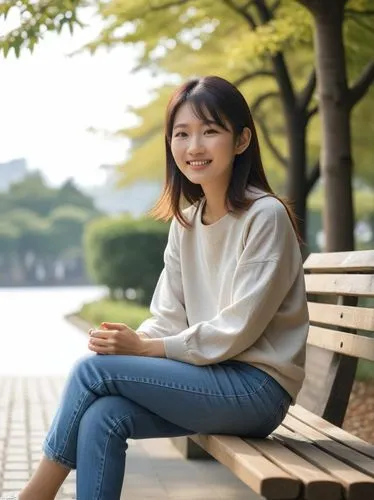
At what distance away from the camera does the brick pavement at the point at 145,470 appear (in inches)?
175

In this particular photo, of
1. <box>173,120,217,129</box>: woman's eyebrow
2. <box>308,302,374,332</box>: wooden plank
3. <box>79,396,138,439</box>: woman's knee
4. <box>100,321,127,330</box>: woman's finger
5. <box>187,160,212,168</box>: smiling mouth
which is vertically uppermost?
<box>173,120,217,129</box>: woman's eyebrow

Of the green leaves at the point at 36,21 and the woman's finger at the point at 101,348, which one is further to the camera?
the green leaves at the point at 36,21

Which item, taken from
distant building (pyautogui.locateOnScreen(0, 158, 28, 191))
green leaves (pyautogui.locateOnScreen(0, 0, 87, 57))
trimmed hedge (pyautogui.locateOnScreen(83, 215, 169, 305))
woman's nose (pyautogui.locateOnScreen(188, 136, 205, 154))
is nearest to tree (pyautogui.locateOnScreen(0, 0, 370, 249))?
green leaves (pyautogui.locateOnScreen(0, 0, 87, 57))

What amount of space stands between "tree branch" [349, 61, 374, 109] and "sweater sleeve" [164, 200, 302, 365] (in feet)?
16.5

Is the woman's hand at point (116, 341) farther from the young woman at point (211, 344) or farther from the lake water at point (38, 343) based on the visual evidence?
the lake water at point (38, 343)

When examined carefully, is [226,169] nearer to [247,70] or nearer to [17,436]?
[17,436]

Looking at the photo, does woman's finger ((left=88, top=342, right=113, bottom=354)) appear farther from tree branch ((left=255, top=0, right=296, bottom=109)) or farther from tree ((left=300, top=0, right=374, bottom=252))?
tree branch ((left=255, top=0, right=296, bottom=109))

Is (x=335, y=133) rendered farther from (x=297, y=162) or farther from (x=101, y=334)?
(x=101, y=334)

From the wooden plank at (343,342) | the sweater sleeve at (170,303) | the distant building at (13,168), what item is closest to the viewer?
the sweater sleeve at (170,303)

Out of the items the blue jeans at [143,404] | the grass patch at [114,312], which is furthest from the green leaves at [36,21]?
the grass patch at [114,312]

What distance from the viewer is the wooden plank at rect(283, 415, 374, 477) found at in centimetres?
286

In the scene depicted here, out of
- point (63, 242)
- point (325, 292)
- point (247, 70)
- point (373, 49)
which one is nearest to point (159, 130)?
point (247, 70)

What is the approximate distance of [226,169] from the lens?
3391mm

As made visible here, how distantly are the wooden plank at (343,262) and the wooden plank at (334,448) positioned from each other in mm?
661
